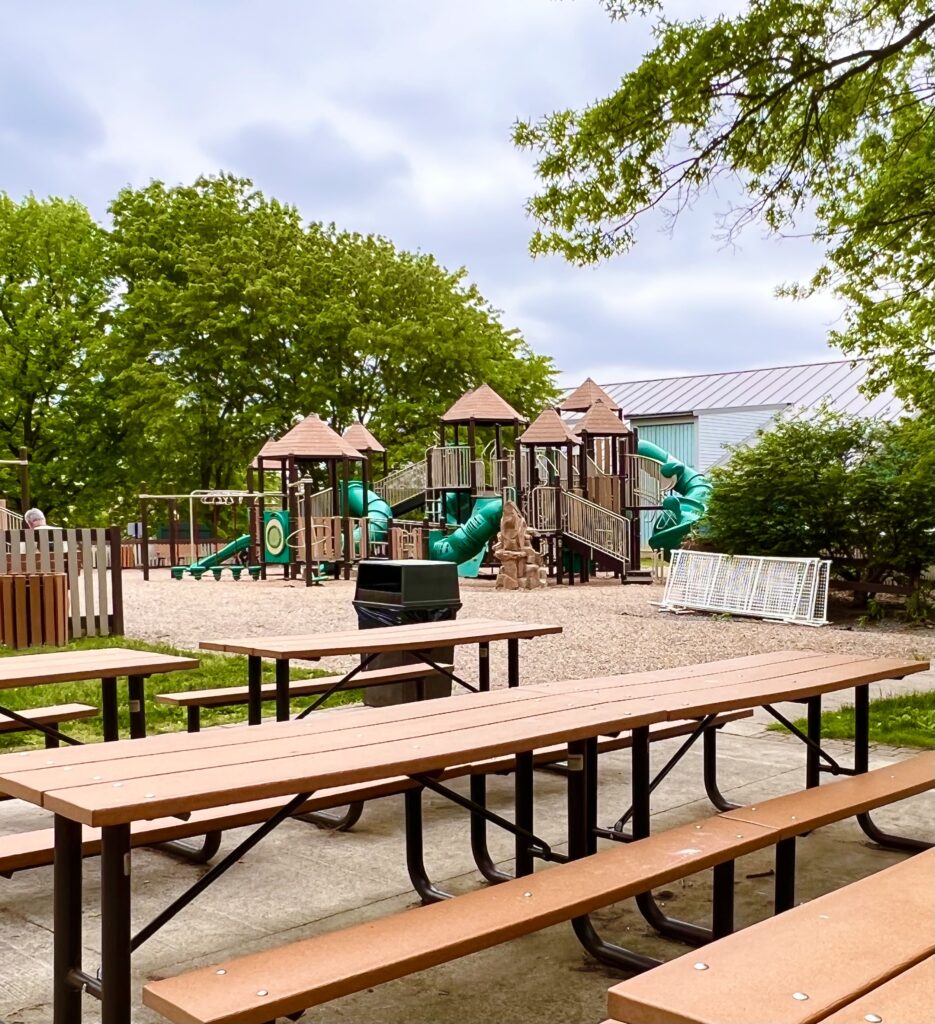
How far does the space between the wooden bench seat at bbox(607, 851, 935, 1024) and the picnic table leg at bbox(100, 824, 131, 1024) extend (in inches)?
51.2

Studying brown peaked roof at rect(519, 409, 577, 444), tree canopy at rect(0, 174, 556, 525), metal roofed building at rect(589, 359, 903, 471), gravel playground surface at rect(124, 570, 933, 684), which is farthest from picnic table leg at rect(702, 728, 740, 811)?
metal roofed building at rect(589, 359, 903, 471)

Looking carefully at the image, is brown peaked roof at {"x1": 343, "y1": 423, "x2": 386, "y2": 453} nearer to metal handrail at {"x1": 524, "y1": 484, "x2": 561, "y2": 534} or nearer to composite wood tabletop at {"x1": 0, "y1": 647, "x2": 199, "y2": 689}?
metal handrail at {"x1": 524, "y1": 484, "x2": 561, "y2": 534}

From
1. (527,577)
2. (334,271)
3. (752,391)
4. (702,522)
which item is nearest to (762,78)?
(702,522)

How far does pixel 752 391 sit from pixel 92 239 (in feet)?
77.8

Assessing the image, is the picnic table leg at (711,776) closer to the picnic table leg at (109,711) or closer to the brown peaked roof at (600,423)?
the picnic table leg at (109,711)

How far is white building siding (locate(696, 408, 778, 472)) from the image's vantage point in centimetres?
3888

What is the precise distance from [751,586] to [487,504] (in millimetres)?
10083

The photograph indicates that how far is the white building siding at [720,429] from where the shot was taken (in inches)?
1531

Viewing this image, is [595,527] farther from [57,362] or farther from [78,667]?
[78,667]

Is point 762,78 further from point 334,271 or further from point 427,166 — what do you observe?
point 334,271

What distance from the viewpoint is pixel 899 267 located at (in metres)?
12.7

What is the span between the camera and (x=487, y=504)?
1003 inches

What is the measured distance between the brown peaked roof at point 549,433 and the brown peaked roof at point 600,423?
79 cm

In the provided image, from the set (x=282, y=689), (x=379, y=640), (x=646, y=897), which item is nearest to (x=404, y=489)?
(x=379, y=640)
